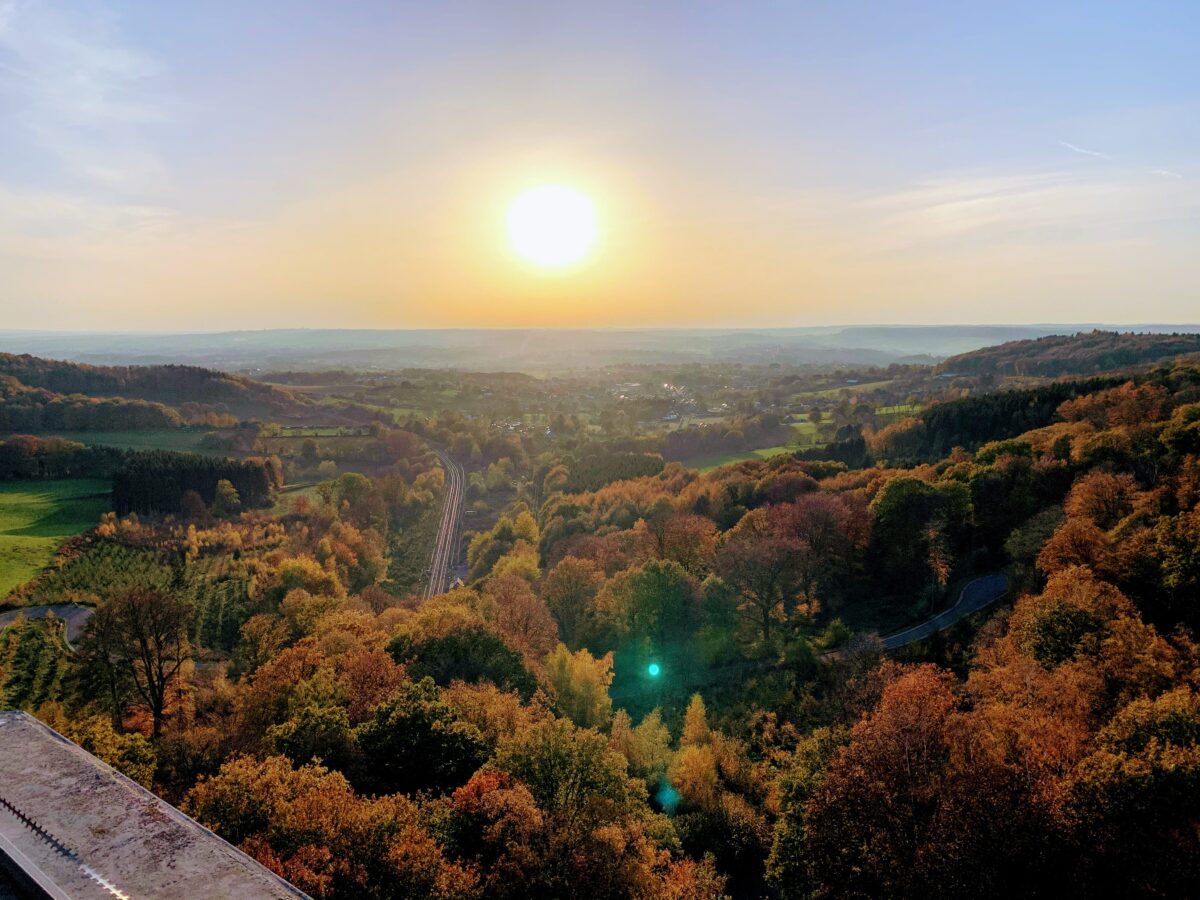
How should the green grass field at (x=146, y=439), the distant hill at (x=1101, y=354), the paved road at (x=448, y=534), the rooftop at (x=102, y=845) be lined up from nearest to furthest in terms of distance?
the rooftop at (x=102, y=845), the paved road at (x=448, y=534), the green grass field at (x=146, y=439), the distant hill at (x=1101, y=354)

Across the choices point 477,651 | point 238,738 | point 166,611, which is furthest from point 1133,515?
point 166,611

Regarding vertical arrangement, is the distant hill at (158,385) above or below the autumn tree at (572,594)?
above

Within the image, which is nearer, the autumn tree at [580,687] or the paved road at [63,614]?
the autumn tree at [580,687]

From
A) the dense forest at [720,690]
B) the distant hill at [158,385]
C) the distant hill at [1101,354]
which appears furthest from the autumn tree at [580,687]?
the distant hill at [1101,354]

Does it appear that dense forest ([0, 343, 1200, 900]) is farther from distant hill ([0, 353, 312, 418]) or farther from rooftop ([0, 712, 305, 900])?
distant hill ([0, 353, 312, 418])

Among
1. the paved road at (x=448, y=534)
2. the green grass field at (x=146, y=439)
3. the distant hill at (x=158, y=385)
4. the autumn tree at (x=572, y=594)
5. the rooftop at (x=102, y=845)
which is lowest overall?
the paved road at (x=448, y=534)

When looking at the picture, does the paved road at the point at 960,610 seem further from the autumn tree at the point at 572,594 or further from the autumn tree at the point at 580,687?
the autumn tree at the point at 572,594
